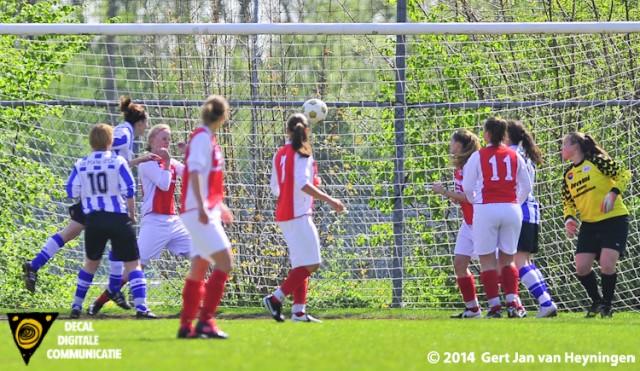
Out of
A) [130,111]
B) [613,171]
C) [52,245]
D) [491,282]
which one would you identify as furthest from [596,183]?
[52,245]

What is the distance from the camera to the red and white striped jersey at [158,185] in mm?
10086

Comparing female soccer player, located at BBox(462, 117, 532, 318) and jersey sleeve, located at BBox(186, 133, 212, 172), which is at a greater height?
jersey sleeve, located at BBox(186, 133, 212, 172)

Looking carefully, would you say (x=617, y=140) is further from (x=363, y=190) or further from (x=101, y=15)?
A: (x=101, y=15)

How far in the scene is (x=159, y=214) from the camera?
1029cm

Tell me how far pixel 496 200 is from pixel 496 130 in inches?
24.6

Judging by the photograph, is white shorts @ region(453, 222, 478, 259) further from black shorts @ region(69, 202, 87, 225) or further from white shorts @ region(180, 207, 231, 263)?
white shorts @ region(180, 207, 231, 263)

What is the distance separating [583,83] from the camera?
12016 millimetres

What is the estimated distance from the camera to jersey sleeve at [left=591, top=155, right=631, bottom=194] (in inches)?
406

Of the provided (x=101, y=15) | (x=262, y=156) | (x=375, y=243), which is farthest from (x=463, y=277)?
(x=101, y=15)

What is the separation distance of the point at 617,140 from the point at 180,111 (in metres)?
4.73

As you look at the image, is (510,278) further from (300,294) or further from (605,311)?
(300,294)

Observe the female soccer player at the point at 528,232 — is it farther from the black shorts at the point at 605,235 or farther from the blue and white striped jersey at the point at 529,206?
the black shorts at the point at 605,235

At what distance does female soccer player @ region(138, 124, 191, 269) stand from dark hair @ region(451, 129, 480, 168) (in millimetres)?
2540

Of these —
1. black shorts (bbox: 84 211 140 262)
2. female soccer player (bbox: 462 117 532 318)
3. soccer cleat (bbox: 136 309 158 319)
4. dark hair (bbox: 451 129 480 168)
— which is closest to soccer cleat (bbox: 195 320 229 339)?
black shorts (bbox: 84 211 140 262)
